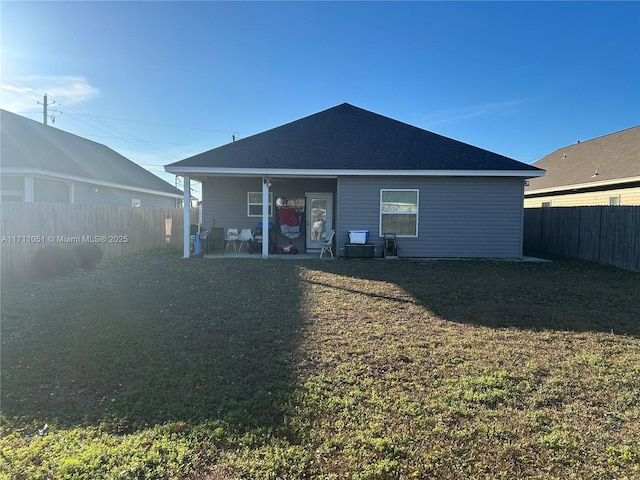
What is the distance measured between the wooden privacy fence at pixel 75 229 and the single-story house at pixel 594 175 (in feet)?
56.6

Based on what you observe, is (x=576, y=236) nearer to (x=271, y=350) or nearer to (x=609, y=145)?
(x=609, y=145)

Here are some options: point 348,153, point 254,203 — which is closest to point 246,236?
point 254,203

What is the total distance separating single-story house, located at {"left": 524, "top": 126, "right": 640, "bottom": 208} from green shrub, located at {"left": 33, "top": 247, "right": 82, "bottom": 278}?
17.5 meters

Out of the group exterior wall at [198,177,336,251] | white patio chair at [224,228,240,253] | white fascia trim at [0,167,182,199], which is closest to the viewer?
white patio chair at [224,228,240,253]

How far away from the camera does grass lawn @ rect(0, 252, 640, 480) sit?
2215 mm

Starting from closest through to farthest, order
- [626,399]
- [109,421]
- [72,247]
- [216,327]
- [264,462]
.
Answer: [264,462] < [109,421] < [626,399] < [216,327] < [72,247]

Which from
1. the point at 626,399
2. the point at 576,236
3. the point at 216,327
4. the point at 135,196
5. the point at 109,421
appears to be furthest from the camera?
the point at 135,196

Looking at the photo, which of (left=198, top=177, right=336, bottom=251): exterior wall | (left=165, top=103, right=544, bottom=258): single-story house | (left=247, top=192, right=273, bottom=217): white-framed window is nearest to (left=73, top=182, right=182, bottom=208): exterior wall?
(left=198, top=177, right=336, bottom=251): exterior wall

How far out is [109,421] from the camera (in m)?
2.62

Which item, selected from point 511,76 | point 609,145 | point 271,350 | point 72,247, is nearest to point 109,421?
point 271,350

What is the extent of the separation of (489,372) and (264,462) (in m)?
2.17

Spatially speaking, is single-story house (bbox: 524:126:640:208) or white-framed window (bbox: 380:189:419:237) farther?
single-story house (bbox: 524:126:640:208)

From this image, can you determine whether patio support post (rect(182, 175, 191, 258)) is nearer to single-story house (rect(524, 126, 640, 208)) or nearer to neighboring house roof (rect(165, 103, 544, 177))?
neighboring house roof (rect(165, 103, 544, 177))

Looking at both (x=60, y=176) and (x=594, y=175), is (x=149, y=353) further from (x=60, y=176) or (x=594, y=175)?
(x=594, y=175)
